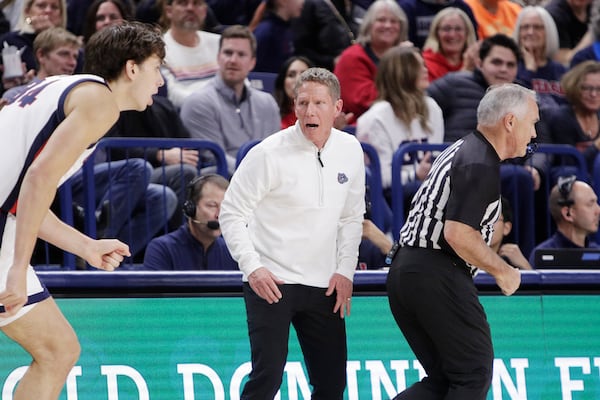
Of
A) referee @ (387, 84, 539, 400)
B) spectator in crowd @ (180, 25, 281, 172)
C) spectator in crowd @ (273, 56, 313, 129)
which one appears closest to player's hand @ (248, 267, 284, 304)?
referee @ (387, 84, 539, 400)

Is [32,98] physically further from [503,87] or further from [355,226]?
[503,87]

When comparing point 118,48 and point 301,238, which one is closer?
point 118,48

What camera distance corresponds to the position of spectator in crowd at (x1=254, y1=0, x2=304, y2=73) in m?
11.4

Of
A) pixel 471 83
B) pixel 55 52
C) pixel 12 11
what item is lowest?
pixel 471 83

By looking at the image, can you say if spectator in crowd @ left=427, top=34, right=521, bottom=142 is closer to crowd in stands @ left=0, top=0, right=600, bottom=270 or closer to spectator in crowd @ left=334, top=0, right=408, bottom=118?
crowd in stands @ left=0, top=0, right=600, bottom=270

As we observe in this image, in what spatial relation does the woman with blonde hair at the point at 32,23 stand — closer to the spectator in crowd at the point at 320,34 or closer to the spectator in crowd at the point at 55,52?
the spectator in crowd at the point at 55,52

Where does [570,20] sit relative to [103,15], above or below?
below

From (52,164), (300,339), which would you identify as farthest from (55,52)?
(52,164)

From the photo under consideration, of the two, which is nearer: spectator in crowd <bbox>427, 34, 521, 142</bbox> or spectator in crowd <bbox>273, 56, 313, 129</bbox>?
spectator in crowd <bbox>427, 34, 521, 142</bbox>

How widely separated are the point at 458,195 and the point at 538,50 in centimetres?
593

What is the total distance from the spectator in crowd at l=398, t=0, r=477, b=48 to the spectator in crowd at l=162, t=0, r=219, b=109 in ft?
7.60

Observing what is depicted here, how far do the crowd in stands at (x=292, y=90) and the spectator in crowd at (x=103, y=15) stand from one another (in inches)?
0.6

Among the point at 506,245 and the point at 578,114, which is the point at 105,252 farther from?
the point at 578,114

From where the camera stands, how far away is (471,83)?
9.99 m
